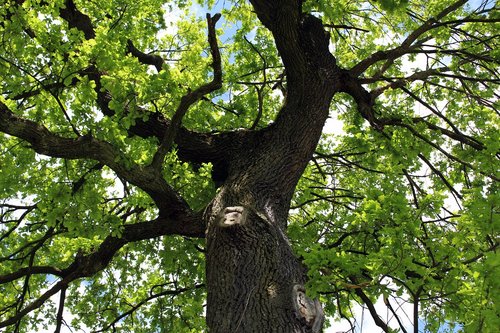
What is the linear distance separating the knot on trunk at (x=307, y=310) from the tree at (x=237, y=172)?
0.02 m

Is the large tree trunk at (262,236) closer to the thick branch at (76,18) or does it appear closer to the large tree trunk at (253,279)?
the large tree trunk at (253,279)

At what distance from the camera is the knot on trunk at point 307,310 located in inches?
134

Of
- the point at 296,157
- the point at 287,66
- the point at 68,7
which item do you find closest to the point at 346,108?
the point at 287,66

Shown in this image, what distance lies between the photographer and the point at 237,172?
16.7 feet

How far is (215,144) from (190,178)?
2.52 feet

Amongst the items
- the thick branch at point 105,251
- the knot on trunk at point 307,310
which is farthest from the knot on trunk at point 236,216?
the thick branch at point 105,251

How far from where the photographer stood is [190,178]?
6305 mm

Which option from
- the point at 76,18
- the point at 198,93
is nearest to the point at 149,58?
the point at 76,18

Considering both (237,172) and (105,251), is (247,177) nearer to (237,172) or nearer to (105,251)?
(237,172)

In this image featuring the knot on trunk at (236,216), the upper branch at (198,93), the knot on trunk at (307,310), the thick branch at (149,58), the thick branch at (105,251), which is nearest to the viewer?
the knot on trunk at (307,310)

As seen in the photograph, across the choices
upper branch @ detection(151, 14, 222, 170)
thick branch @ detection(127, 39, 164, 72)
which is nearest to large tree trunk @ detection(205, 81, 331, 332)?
A: upper branch @ detection(151, 14, 222, 170)

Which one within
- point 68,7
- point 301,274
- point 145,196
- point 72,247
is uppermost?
point 68,7

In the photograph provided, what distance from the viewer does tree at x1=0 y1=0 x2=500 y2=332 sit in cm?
359

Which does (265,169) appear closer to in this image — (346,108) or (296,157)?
(296,157)
